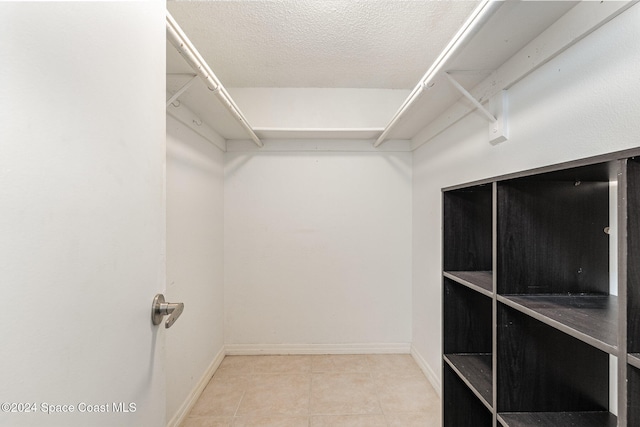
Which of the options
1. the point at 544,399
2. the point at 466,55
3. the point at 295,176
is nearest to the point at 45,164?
the point at 544,399

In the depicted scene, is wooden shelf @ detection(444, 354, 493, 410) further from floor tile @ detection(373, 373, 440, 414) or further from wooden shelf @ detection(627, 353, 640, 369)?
floor tile @ detection(373, 373, 440, 414)

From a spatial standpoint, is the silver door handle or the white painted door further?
the silver door handle

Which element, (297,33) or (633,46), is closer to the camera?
(633,46)

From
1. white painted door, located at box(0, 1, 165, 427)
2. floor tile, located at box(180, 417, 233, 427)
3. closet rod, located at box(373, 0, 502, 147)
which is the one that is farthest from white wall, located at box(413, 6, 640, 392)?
floor tile, located at box(180, 417, 233, 427)

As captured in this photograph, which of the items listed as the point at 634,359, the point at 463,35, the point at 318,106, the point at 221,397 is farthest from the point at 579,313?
the point at 318,106

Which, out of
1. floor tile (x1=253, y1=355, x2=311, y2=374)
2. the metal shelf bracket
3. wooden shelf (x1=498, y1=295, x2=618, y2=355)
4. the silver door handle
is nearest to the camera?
wooden shelf (x1=498, y1=295, x2=618, y2=355)

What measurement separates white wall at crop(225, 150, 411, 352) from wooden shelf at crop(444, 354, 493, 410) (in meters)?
1.43

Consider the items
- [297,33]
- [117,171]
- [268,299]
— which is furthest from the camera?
[268,299]

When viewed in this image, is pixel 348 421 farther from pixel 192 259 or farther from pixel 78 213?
pixel 78 213

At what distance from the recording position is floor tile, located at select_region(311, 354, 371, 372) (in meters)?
2.41

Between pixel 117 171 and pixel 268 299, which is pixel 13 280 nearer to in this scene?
pixel 117 171

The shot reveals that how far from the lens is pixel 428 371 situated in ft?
7.39

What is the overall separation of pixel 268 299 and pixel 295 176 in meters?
1.27

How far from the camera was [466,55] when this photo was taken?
1321mm
